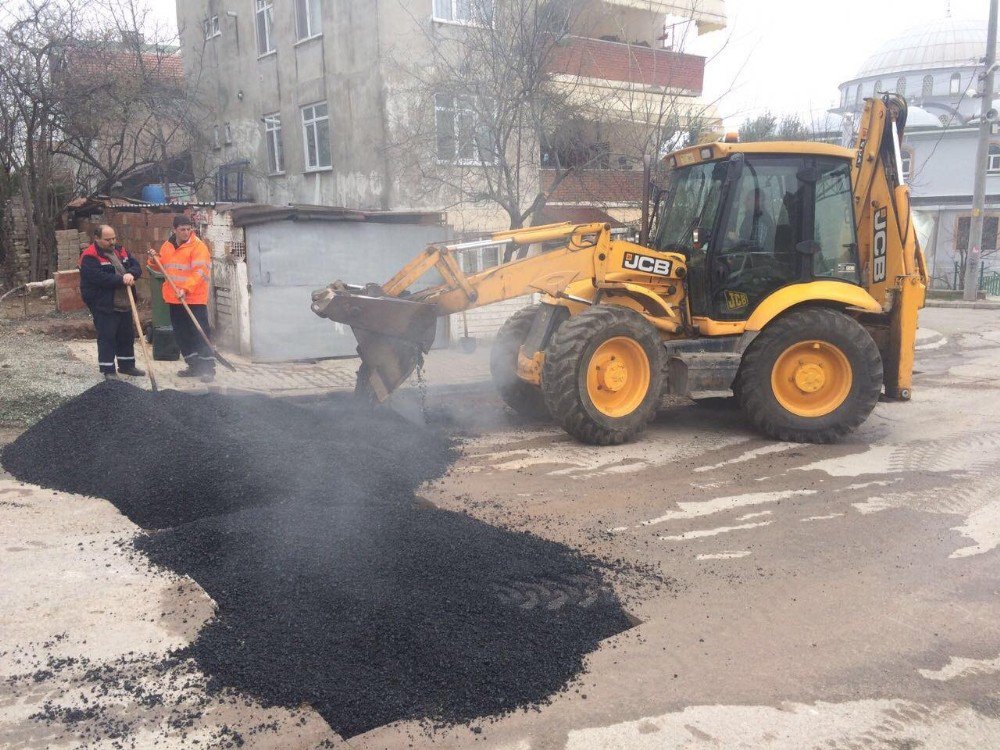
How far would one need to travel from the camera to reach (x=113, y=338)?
873 cm

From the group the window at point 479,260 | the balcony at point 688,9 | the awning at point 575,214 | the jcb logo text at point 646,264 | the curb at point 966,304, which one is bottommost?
the curb at point 966,304

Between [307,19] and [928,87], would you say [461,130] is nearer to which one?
[307,19]

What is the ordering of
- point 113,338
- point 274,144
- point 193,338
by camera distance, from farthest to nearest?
point 274,144 < point 193,338 < point 113,338

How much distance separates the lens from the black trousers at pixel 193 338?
9.20 metres

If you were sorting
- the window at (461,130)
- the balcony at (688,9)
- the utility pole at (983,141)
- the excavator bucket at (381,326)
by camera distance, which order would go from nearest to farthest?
the excavator bucket at (381,326), the window at (461,130), the balcony at (688,9), the utility pole at (983,141)

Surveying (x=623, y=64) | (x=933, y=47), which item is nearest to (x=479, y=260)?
(x=623, y=64)

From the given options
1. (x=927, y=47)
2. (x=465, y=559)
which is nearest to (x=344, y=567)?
(x=465, y=559)

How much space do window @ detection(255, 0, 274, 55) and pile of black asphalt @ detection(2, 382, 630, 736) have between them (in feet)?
47.5

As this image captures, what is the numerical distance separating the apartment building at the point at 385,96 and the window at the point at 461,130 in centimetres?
4

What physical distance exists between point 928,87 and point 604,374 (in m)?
56.6

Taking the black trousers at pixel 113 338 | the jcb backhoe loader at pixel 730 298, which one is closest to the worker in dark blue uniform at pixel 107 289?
the black trousers at pixel 113 338

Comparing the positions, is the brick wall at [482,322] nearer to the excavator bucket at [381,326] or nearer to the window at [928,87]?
the excavator bucket at [381,326]

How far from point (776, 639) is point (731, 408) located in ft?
16.9

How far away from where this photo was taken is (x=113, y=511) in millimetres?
5453
